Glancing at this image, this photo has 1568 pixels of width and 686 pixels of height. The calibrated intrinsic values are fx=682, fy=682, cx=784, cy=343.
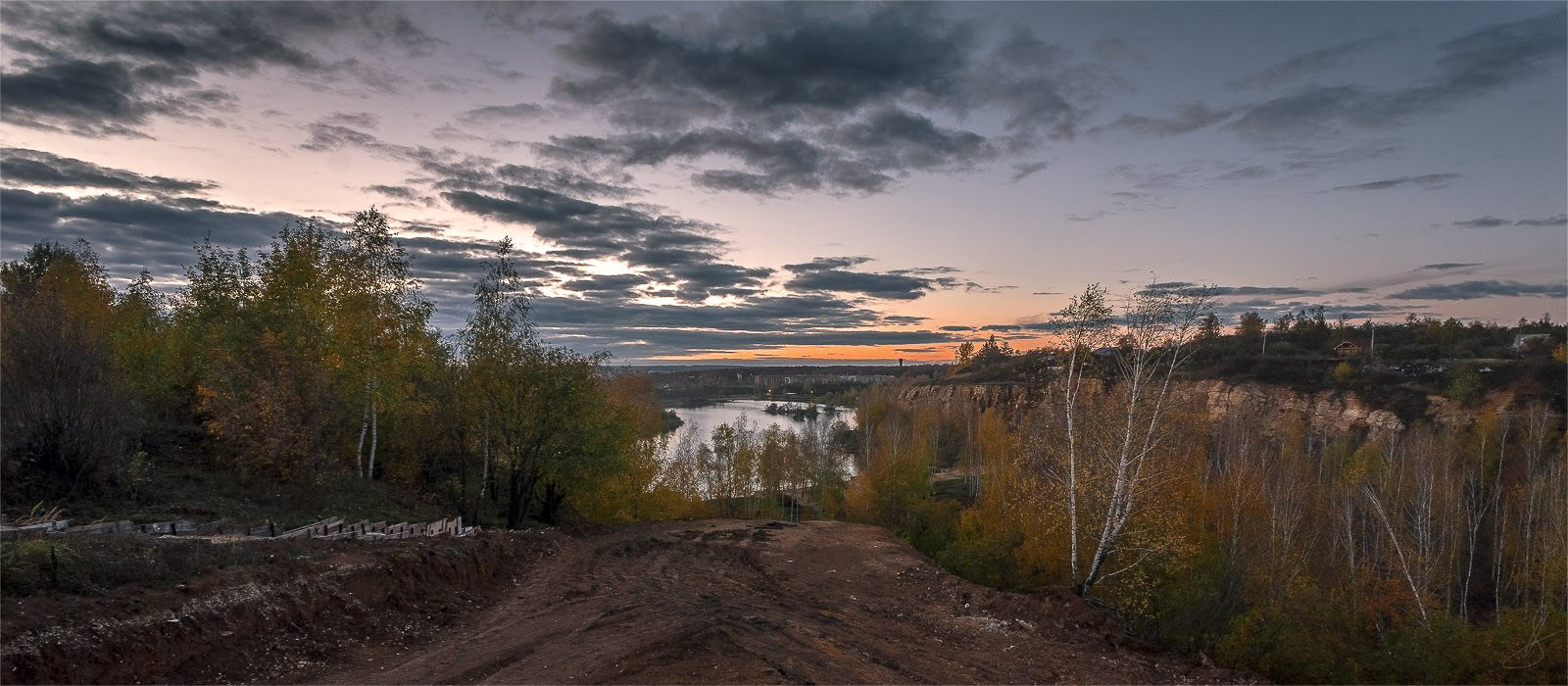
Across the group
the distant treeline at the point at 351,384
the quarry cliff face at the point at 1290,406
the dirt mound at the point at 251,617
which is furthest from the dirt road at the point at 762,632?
→ the quarry cliff face at the point at 1290,406

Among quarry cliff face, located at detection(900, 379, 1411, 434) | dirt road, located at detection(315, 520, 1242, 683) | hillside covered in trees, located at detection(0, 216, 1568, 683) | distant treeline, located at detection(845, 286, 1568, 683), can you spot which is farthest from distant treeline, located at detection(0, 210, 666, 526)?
quarry cliff face, located at detection(900, 379, 1411, 434)

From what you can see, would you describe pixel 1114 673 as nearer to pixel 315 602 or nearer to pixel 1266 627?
pixel 1266 627

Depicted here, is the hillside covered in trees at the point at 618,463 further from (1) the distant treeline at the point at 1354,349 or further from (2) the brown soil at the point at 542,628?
(1) the distant treeline at the point at 1354,349

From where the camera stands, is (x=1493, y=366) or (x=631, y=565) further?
(x=1493, y=366)

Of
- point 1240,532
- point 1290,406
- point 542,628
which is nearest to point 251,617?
point 542,628

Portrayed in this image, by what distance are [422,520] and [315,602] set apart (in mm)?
10581

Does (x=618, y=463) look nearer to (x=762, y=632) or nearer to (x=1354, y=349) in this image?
(x=762, y=632)

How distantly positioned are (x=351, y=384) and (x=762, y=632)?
62.2 ft

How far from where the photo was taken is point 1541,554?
3234cm

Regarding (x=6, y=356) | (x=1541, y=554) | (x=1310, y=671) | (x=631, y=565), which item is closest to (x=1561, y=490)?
(x=1541, y=554)

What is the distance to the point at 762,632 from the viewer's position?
10383mm

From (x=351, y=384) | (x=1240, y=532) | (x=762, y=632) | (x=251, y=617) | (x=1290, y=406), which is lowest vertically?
(x=1240, y=532)

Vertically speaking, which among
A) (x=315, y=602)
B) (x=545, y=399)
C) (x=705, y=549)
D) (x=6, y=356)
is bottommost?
(x=705, y=549)

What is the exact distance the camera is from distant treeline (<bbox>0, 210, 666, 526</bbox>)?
1927 cm
